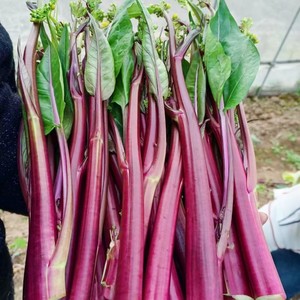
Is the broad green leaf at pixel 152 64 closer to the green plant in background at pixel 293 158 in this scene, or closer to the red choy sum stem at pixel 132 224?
the red choy sum stem at pixel 132 224

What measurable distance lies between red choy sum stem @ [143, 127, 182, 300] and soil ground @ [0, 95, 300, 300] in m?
1.36

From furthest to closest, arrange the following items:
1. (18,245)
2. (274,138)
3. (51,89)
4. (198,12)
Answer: (274,138), (18,245), (198,12), (51,89)

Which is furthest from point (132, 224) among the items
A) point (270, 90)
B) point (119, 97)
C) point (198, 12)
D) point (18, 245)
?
point (270, 90)

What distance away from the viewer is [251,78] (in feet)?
3.05

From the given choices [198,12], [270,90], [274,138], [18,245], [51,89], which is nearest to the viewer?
[51,89]

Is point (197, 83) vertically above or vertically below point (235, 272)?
above

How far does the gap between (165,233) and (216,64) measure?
33 cm

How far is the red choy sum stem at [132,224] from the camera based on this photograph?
2.29ft

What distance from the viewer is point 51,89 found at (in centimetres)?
88

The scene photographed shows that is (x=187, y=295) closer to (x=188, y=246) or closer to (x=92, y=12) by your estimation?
(x=188, y=246)

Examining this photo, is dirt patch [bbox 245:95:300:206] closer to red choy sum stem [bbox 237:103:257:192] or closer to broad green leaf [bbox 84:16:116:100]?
red choy sum stem [bbox 237:103:257:192]

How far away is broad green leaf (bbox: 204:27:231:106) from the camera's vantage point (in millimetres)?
891

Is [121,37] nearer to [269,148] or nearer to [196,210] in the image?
[196,210]

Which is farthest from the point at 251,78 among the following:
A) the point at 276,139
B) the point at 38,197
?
the point at 276,139
